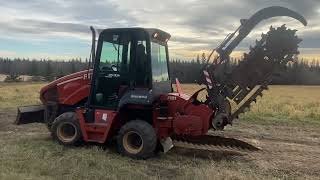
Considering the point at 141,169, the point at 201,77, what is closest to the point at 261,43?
the point at 201,77

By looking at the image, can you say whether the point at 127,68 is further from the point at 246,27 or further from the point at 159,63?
the point at 246,27

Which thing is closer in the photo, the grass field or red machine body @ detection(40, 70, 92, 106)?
the grass field

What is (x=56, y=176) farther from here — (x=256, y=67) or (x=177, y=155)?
(x=256, y=67)

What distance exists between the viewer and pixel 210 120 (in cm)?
1009

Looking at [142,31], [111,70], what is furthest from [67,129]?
[142,31]

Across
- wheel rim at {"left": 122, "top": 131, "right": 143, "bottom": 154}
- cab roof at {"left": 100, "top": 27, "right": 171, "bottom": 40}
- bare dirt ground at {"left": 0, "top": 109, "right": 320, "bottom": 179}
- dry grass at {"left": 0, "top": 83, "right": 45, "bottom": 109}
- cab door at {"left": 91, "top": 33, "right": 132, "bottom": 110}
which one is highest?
cab roof at {"left": 100, "top": 27, "right": 171, "bottom": 40}

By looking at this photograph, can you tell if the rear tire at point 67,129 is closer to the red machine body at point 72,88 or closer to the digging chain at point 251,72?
the red machine body at point 72,88

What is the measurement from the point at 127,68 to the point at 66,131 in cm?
209

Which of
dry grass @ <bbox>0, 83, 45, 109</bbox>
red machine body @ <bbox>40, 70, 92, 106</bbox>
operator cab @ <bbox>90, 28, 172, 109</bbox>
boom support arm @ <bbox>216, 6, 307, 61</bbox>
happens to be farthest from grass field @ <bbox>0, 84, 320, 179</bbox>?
dry grass @ <bbox>0, 83, 45, 109</bbox>

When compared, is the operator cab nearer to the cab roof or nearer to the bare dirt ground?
the cab roof

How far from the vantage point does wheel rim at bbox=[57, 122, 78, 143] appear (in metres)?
11.0

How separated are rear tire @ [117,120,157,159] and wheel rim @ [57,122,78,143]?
1247mm

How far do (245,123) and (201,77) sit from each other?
5.83 m

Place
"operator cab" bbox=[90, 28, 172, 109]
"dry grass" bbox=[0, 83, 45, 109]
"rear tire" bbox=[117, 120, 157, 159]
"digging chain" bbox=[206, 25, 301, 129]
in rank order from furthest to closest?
"dry grass" bbox=[0, 83, 45, 109]
"operator cab" bbox=[90, 28, 172, 109]
"rear tire" bbox=[117, 120, 157, 159]
"digging chain" bbox=[206, 25, 301, 129]
